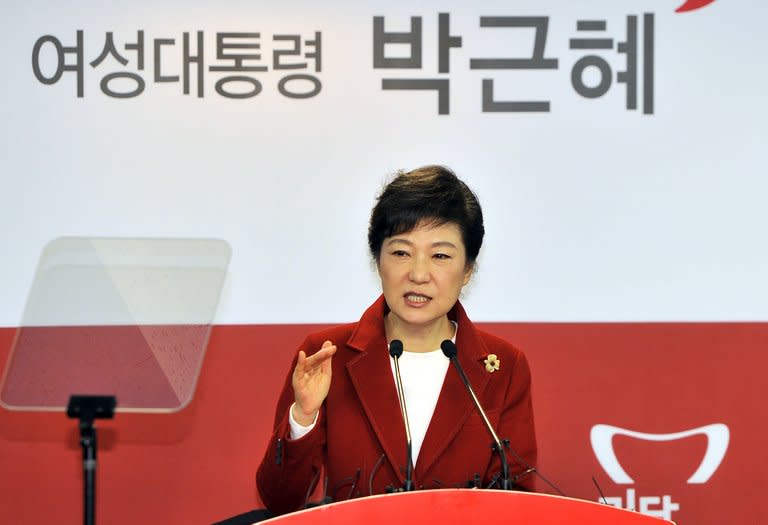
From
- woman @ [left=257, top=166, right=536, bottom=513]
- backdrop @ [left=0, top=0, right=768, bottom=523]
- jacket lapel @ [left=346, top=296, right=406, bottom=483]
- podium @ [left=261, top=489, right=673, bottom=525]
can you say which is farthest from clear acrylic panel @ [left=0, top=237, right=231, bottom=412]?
backdrop @ [left=0, top=0, right=768, bottom=523]

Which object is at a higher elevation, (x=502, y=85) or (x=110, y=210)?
(x=502, y=85)

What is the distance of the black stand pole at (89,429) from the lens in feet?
4.18

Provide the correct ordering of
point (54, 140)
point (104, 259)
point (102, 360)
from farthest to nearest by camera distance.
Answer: point (54, 140)
point (104, 259)
point (102, 360)

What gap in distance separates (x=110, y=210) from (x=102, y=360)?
151 cm

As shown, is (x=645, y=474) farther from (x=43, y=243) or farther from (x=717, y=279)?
(x=43, y=243)

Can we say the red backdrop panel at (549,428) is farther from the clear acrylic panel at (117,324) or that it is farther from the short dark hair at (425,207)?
the clear acrylic panel at (117,324)

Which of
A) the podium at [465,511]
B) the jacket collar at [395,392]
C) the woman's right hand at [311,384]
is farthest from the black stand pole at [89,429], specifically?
the jacket collar at [395,392]

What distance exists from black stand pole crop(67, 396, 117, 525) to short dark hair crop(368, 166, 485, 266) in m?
0.89

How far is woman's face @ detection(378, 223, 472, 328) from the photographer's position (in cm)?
205

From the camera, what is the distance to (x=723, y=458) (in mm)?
2908

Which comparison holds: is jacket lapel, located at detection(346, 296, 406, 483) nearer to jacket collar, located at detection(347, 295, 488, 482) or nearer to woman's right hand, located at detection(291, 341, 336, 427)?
jacket collar, located at detection(347, 295, 488, 482)

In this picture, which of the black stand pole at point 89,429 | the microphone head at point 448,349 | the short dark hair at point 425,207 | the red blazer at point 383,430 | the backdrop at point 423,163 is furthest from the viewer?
the backdrop at point 423,163

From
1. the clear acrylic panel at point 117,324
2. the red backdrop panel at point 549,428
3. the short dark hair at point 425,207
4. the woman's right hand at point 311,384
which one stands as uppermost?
the short dark hair at point 425,207

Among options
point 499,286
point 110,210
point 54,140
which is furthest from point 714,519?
point 54,140
